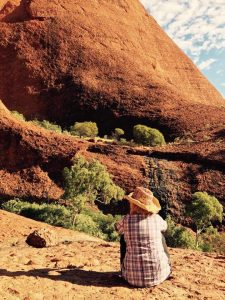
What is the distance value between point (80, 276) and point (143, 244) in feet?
3.74

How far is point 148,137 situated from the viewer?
34656 mm

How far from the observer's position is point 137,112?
134 feet

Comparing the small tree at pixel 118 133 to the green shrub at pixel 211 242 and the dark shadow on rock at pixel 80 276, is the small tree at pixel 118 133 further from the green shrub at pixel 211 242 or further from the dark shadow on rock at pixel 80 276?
the dark shadow on rock at pixel 80 276

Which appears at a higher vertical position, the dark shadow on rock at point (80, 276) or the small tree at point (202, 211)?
the small tree at point (202, 211)

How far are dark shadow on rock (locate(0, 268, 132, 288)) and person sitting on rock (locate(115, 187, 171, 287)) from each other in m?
0.28

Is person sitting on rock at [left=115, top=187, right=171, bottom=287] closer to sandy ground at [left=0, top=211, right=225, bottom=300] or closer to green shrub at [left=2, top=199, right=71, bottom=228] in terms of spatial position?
sandy ground at [left=0, top=211, right=225, bottom=300]

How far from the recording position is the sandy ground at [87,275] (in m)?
4.85

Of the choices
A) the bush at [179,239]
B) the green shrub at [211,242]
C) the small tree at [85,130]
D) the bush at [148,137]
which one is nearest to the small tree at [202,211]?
the green shrub at [211,242]

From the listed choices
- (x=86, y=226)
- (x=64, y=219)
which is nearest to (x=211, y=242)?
(x=86, y=226)

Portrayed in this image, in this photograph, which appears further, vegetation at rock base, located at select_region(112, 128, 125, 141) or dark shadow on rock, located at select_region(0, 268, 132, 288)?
vegetation at rock base, located at select_region(112, 128, 125, 141)

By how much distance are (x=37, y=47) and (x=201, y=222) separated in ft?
117

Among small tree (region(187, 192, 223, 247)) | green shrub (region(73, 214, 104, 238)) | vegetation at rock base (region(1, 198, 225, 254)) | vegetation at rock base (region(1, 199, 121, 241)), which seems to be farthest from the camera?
small tree (region(187, 192, 223, 247))

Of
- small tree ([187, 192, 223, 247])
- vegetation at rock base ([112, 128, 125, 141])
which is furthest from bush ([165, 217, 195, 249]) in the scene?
vegetation at rock base ([112, 128, 125, 141])

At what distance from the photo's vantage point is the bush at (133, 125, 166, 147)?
111 ft
